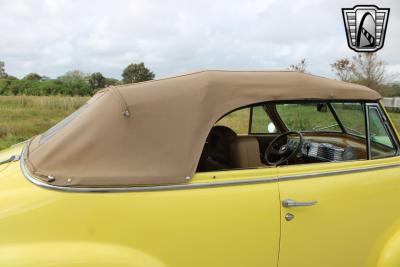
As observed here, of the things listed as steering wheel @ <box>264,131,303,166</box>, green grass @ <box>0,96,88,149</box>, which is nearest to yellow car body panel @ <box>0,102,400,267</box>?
steering wheel @ <box>264,131,303,166</box>

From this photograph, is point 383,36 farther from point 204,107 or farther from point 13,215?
point 13,215

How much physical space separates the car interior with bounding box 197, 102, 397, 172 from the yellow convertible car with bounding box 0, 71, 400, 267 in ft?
0.11

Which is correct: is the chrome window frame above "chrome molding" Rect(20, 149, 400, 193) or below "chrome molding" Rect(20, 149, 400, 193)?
above

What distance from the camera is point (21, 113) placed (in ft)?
66.4

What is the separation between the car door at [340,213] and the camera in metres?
2.31

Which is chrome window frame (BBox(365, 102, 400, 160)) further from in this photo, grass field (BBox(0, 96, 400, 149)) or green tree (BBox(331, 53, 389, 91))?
green tree (BBox(331, 53, 389, 91))

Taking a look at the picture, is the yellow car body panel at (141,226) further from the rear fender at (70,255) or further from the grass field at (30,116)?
the grass field at (30,116)

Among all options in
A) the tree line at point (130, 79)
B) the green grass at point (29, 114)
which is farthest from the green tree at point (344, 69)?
the green grass at point (29, 114)

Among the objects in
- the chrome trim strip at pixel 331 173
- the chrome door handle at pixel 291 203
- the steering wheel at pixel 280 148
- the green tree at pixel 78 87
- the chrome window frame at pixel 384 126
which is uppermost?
the green tree at pixel 78 87

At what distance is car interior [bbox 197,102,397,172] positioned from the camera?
2619 millimetres

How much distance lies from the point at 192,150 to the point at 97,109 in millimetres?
665

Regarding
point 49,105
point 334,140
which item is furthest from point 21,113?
point 334,140

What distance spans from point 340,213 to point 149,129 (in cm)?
134

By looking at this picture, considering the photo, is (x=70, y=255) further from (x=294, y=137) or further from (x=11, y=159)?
(x=294, y=137)
